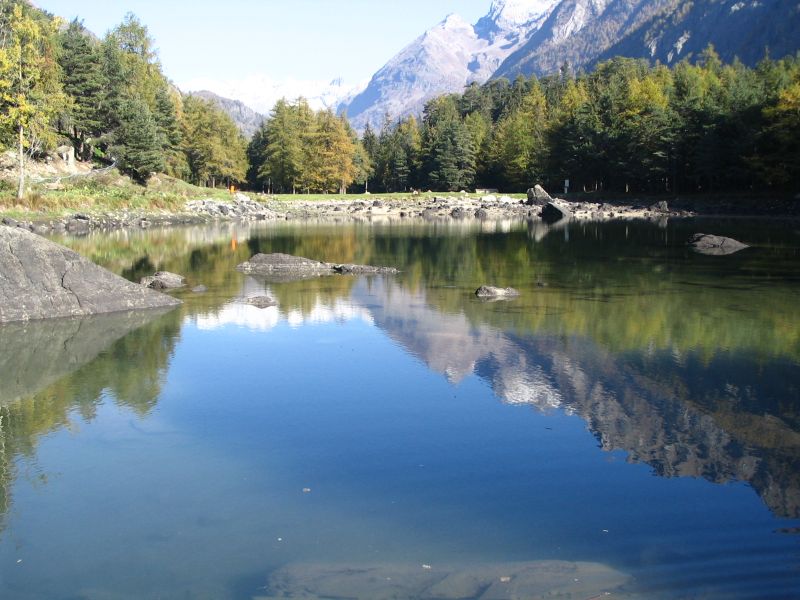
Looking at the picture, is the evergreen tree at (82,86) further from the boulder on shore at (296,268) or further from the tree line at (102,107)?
the boulder on shore at (296,268)

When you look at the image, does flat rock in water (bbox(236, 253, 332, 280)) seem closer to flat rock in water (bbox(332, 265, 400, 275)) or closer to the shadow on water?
flat rock in water (bbox(332, 265, 400, 275))

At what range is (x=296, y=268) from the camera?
2814 centimetres

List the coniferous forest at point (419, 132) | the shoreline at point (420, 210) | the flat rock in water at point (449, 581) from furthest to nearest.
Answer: the coniferous forest at point (419, 132)
the shoreline at point (420, 210)
the flat rock in water at point (449, 581)

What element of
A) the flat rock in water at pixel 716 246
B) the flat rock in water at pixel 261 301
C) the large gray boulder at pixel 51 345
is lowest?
the large gray boulder at pixel 51 345

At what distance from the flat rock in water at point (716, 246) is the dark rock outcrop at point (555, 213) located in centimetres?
3215

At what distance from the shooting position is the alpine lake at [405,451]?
6797mm

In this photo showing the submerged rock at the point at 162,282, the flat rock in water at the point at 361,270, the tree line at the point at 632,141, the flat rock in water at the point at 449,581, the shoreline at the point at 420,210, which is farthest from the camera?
the tree line at the point at 632,141

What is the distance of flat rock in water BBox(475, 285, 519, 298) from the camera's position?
859 inches

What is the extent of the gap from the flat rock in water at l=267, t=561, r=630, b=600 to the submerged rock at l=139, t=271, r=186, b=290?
1808 cm

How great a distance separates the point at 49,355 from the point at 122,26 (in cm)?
9238

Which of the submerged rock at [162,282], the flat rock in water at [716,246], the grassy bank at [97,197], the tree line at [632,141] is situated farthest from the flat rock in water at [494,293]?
the tree line at [632,141]

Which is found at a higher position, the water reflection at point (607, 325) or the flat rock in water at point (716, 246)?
the flat rock in water at point (716, 246)

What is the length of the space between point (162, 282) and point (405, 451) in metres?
16.0

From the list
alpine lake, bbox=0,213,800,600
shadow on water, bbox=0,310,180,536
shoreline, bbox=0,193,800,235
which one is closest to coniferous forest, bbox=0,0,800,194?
shoreline, bbox=0,193,800,235
